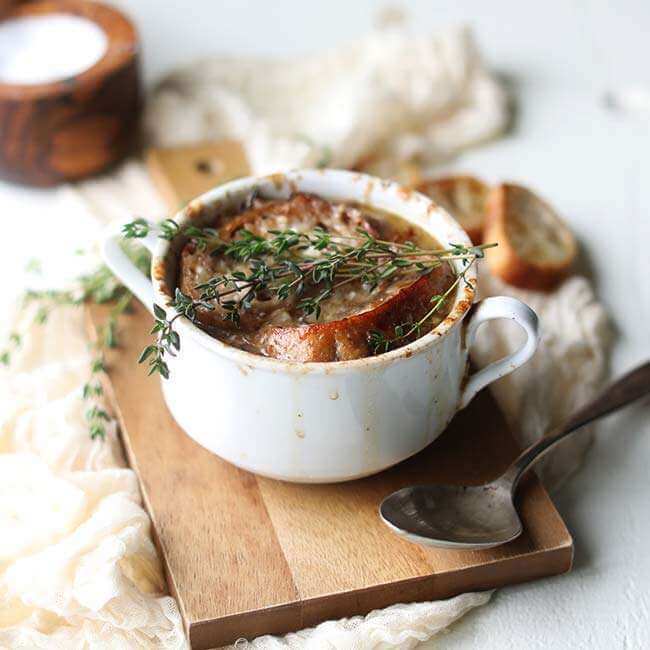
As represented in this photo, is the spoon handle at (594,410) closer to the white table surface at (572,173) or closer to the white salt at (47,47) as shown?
the white table surface at (572,173)

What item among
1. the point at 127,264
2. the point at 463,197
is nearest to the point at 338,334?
the point at 127,264

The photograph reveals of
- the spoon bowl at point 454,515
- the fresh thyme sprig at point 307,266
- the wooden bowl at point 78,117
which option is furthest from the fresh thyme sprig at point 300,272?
the wooden bowl at point 78,117

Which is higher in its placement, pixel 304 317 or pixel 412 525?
pixel 304 317

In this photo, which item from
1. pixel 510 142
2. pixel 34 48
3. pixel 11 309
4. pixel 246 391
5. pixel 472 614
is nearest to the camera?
pixel 246 391

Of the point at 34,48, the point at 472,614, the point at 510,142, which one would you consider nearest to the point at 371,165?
the point at 510,142

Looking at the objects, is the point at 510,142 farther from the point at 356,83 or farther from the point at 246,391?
the point at 246,391

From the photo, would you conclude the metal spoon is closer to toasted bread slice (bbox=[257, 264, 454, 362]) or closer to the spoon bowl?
the spoon bowl
